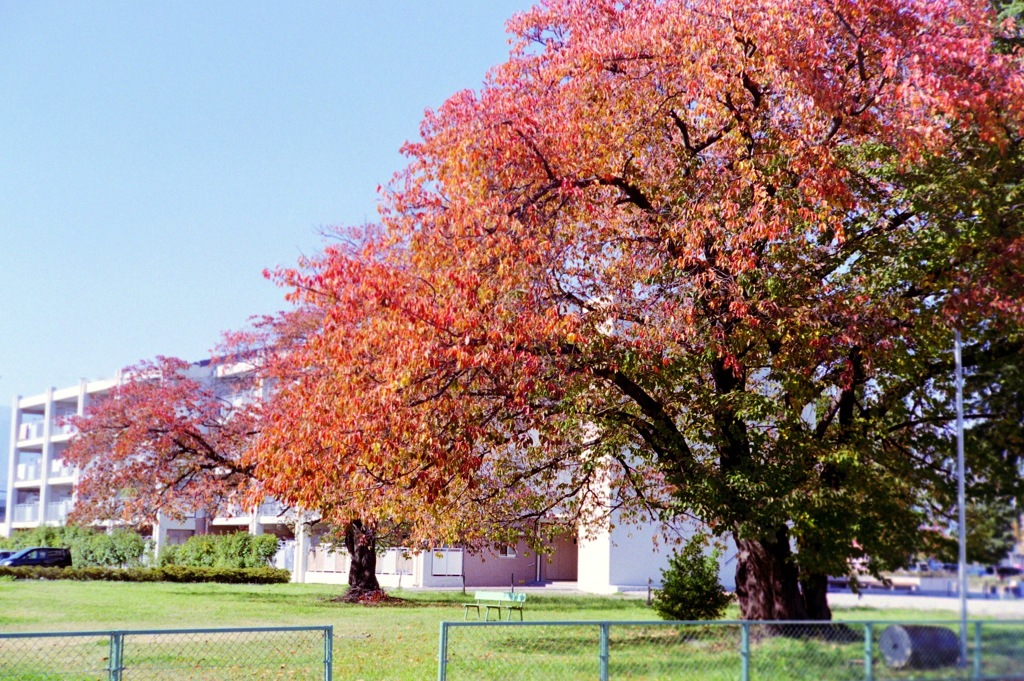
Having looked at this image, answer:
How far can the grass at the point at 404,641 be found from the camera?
1118 centimetres

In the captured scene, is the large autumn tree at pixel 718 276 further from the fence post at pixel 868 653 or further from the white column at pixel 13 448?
the white column at pixel 13 448

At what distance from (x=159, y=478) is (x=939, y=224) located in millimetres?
26496

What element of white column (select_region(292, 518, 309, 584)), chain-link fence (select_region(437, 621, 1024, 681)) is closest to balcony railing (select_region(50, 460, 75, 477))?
white column (select_region(292, 518, 309, 584))

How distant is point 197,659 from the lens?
57.2ft

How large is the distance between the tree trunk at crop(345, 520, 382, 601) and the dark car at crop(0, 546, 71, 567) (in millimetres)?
28738

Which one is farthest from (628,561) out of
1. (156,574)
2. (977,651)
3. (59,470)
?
(59,470)

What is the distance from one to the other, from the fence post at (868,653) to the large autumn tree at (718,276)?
3.15 meters

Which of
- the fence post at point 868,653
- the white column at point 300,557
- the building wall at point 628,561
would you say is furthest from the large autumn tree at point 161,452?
the fence post at point 868,653

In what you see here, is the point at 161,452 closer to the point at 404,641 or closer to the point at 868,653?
the point at 404,641

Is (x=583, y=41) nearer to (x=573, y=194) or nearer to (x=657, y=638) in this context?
(x=573, y=194)

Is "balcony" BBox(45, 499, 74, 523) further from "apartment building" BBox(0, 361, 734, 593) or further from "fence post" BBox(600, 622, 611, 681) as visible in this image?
"fence post" BBox(600, 622, 611, 681)

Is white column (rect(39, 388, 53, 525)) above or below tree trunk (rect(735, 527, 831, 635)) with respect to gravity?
above

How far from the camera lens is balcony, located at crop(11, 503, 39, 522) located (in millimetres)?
71438

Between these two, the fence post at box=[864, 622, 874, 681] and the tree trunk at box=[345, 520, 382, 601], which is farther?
the tree trunk at box=[345, 520, 382, 601]
